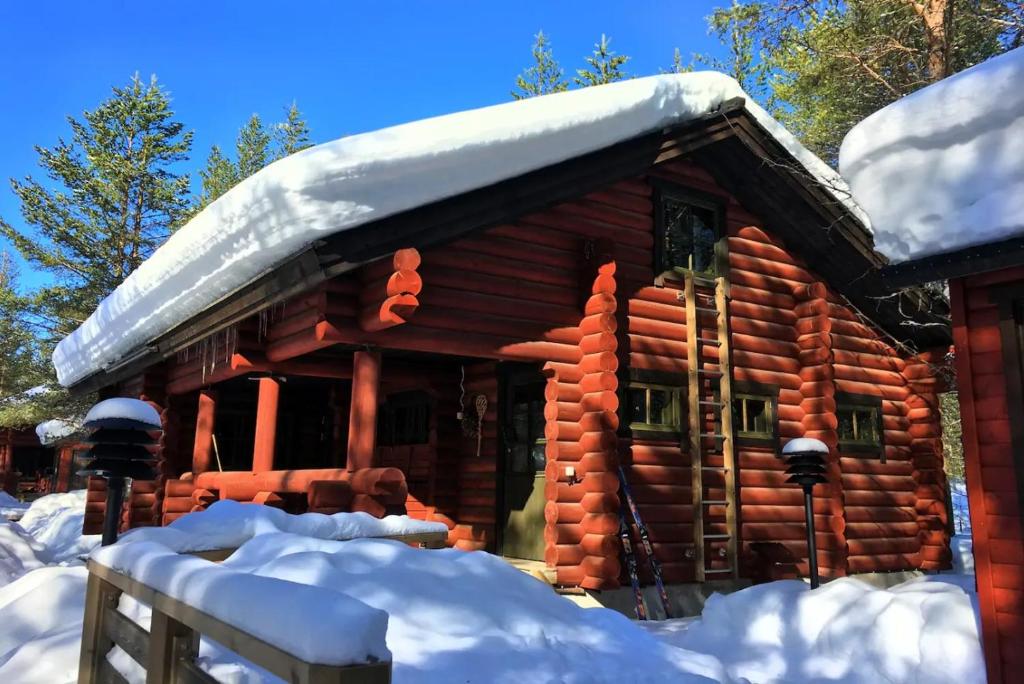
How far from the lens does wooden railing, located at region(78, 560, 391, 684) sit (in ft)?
5.64

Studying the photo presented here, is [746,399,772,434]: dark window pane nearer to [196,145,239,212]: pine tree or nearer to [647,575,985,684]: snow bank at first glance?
[647,575,985,684]: snow bank

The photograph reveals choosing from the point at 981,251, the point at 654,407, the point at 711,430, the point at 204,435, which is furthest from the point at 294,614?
the point at 204,435

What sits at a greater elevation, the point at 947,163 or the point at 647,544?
the point at 947,163

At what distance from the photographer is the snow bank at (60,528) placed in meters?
14.8

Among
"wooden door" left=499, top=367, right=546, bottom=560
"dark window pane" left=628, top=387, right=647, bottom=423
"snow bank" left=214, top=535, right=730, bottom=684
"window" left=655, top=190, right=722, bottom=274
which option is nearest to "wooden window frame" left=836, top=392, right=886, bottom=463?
"window" left=655, top=190, right=722, bottom=274

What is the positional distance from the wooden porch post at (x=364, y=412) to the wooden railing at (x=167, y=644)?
3402mm

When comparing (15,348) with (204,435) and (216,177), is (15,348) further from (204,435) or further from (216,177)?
(204,435)

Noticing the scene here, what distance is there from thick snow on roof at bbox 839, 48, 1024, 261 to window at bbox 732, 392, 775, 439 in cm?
535

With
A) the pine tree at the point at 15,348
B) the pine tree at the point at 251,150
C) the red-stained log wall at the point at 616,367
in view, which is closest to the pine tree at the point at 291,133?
the pine tree at the point at 251,150

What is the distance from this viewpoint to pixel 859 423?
12.6m

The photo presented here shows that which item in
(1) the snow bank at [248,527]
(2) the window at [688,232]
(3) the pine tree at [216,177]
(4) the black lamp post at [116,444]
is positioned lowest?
(1) the snow bank at [248,527]

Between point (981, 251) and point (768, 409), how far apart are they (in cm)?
622

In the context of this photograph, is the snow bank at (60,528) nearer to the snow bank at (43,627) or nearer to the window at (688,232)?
the snow bank at (43,627)

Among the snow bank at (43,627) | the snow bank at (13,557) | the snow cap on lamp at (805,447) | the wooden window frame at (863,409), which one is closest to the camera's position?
the snow bank at (43,627)
